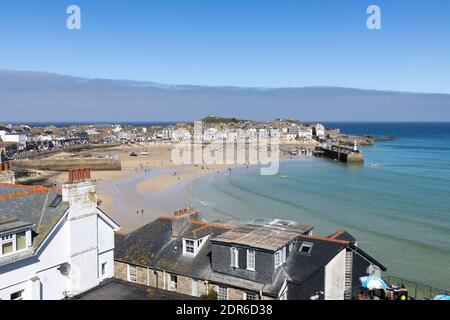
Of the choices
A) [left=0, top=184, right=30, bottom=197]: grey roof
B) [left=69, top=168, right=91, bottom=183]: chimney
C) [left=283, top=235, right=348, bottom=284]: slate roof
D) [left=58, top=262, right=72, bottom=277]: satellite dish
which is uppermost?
[left=69, top=168, right=91, bottom=183]: chimney

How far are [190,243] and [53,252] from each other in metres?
6.72

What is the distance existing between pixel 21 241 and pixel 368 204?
42.3 meters

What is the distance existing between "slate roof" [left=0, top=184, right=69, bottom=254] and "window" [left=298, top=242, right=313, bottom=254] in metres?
8.84

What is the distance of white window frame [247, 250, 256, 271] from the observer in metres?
15.1

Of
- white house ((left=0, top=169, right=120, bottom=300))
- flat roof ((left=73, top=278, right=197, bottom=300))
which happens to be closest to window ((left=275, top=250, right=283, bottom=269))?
white house ((left=0, top=169, right=120, bottom=300))

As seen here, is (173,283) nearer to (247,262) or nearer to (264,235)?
(247,262)

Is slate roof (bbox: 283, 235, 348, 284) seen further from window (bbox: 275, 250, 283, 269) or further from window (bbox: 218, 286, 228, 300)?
window (bbox: 218, 286, 228, 300)

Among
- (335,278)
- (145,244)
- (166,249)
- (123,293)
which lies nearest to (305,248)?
(335,278)

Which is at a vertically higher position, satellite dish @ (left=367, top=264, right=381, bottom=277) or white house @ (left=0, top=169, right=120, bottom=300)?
white house @ (left=0, top=169, right=120, bottom=300)

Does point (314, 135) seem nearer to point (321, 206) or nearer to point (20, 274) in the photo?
point (321, 206)

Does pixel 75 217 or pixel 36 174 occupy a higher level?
pixel 75 217

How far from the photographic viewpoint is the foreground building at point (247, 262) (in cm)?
1487
